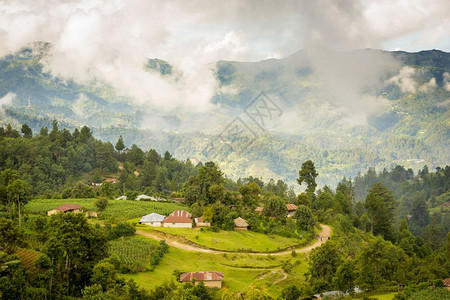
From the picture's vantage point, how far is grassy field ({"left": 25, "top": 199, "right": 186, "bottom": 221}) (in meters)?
51.3

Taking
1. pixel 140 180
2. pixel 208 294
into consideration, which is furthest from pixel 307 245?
pixel 140 180

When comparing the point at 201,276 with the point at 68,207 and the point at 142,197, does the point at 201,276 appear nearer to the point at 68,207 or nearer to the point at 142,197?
the point at 68,207

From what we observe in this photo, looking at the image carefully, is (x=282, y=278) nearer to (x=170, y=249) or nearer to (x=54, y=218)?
(x=170, y=249)

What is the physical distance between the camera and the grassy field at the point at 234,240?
4500 cm

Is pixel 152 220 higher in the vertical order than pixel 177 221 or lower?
higher

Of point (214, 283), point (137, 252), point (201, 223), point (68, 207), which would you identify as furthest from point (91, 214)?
point (214, 283)

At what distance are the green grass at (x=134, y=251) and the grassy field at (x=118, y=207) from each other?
11.3 metres

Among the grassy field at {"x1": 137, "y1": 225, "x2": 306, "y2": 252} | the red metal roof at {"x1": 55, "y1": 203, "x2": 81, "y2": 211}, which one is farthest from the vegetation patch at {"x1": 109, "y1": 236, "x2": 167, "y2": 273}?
the red metal roof at {"x1": 55, "y1": 203, "x2": 81, "y2": 211}

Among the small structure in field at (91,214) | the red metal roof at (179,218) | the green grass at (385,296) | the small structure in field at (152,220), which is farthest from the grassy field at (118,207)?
the green grass at (385,296)

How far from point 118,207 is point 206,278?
27225 mm

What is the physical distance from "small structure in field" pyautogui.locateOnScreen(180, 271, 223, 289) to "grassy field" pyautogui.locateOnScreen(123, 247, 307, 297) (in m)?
0.85

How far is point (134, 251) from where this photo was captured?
122ft

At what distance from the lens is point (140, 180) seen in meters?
84.4

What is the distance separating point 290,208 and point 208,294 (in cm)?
3606
